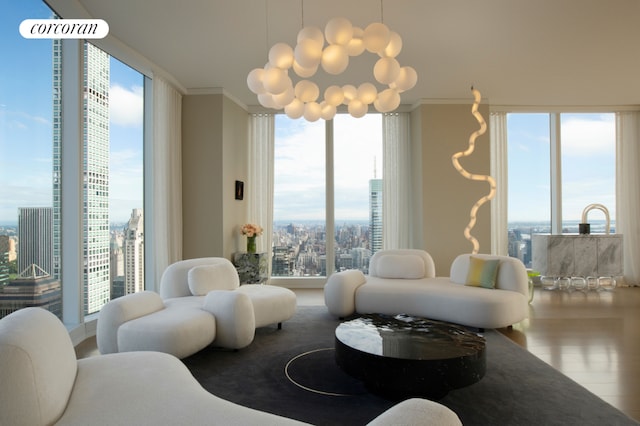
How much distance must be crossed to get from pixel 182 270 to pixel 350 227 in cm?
346

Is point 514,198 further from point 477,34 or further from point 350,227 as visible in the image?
point 477,34

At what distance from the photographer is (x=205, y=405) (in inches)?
63.6

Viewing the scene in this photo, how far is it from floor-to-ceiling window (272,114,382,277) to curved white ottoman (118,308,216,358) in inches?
151

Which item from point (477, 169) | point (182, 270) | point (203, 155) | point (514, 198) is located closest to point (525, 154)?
point (514, 198)

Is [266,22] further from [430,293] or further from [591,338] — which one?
[591,338]

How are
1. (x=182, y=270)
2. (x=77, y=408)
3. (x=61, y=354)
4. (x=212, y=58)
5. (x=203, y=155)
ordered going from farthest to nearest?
(x=203, y=155), (x=212, y=58), (x=182, y=270), (x=61, y=354), (x=77, y=408)

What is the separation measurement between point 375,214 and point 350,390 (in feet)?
14.8

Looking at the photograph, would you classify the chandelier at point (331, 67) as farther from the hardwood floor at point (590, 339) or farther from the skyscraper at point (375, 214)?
the skyscraper at point (375, 214)

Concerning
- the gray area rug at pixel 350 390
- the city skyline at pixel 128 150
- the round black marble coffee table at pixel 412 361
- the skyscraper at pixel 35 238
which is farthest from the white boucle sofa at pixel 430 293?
the skyscraper at pixel 35 238

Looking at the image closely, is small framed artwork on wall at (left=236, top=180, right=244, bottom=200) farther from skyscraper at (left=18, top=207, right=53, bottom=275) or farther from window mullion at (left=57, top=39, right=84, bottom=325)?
skyscraper at (left=18, top=207, right=53, bottom=275)

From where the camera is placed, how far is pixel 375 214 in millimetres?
6980

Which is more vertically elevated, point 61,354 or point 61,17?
point 61,17

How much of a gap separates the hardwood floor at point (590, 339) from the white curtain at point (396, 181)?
5.60 feet

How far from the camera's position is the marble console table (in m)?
6.54
